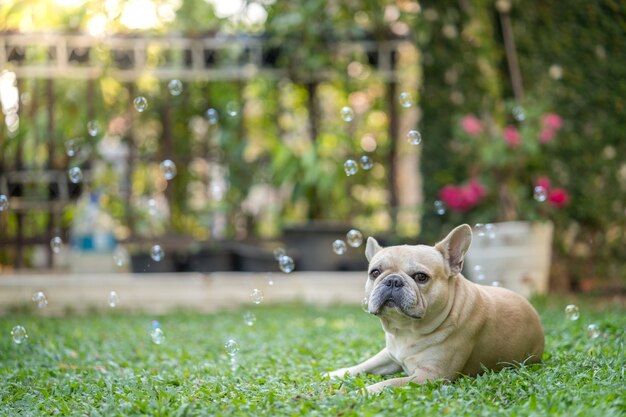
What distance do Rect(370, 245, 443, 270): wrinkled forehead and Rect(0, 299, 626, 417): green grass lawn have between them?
55cm

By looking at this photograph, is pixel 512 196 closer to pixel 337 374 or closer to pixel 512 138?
pixel 512 138

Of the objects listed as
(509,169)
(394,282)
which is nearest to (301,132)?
(509,169)

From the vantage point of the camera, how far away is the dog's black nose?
3.96 metres

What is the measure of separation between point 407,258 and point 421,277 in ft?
0.38

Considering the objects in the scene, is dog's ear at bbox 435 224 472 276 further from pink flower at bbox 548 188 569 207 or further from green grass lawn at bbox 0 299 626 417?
pink flower at bbox 548 188 569 207

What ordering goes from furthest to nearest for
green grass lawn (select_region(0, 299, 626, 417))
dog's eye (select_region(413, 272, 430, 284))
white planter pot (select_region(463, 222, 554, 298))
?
white planter pot (select_region(463, 222, 554, 298)) → dog's eye (select_region(413, 272, 430, 284)) → green grass lawn (select_region(0, 299, 626, 417))

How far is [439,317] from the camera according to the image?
4.14 meters

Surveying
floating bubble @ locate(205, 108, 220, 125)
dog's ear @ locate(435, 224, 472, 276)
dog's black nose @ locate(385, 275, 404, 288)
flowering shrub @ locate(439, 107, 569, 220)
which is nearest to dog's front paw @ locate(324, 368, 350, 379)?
dog's black nose @ locate(385, 275, 404, 288)

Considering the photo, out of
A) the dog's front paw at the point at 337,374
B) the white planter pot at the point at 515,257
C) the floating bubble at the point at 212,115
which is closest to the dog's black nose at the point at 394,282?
the dog's front paw at the point at 337,374

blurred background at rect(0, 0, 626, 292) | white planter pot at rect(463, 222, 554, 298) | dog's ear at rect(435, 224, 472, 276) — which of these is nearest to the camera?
dog's ear at rect(435, 224, 472, 276)

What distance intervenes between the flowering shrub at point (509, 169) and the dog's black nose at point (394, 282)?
4.60 m

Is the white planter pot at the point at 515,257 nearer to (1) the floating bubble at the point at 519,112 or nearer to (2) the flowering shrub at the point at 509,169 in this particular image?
(2) the flowering shrub at the point at 509,169

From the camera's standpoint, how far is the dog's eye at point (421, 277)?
406cm

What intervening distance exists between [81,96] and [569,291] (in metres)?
6.08
